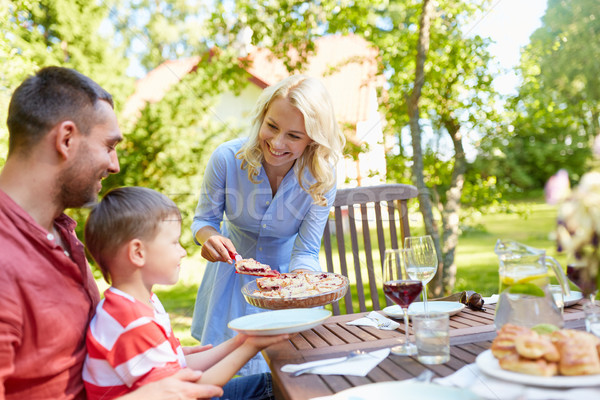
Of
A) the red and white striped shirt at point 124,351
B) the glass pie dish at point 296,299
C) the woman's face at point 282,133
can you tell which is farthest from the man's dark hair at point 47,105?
the woman's face at point 282,133

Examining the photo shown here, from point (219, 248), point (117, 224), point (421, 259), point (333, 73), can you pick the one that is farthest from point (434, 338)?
point (333, 73)

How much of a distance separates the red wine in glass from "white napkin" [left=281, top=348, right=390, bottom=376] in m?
0.13

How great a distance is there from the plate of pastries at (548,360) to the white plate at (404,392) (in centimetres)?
6

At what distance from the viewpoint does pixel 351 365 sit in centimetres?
112

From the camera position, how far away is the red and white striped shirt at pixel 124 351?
1128mm

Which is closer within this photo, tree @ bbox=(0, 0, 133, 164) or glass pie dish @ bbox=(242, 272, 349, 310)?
glass pie dish @ bbox=(242, 272, 349, 310)

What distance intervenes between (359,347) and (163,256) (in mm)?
550

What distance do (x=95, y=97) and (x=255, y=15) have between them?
9.21 feet

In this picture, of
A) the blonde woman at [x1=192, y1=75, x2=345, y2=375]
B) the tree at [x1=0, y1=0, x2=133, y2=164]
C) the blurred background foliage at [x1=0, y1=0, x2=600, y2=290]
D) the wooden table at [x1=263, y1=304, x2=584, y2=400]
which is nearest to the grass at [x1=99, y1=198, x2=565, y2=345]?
the blurred background foliage at [x1=0, y1=0, x2=600, y2=290]

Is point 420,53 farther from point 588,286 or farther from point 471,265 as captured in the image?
point 588,286

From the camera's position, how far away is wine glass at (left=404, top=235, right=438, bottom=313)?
1.31 metres

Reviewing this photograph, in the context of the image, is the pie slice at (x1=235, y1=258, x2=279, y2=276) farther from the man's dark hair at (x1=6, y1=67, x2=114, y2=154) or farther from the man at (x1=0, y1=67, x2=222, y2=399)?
the man's dark hair at (x1=6, y1=67, x2=114, y2=154)

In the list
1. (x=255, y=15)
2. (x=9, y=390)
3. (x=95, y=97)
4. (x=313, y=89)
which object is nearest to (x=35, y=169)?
(x=95, y=97)

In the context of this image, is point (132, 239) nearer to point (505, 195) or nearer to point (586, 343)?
point (586, 343)
